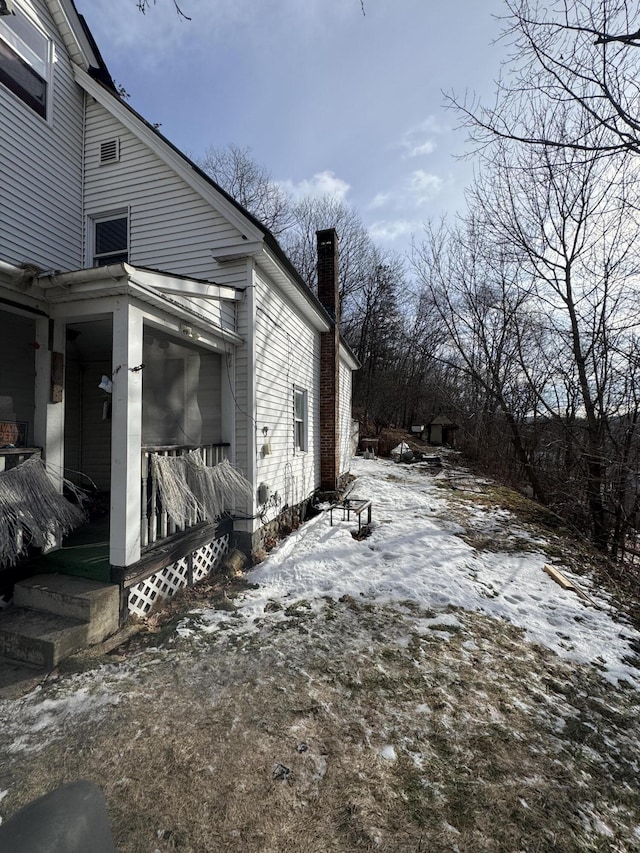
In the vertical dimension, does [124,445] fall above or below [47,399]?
below

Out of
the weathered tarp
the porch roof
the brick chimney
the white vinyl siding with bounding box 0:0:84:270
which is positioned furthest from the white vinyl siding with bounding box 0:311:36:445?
the brick chimney

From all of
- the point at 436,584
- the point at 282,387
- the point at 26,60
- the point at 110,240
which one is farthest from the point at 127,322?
the point at 26,60

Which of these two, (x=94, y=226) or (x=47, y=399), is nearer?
(x=47, y=399)

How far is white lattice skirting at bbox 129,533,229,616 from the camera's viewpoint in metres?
3.88

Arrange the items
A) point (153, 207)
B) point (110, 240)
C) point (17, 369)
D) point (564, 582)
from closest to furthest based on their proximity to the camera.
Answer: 1. point (17, 369)
2. point (564, 582)
3. point (153, 207)
4. point (110, 240)

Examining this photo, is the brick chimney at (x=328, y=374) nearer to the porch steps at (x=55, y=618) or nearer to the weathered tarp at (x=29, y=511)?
the weathered tarp at (x=29, y=511)

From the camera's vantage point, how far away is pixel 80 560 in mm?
3920

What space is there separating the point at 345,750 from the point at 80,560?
3184 mm

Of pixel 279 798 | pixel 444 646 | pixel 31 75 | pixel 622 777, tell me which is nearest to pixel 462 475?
pixel 444 646

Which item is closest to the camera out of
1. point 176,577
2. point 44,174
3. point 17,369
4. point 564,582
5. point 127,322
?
point 127,322

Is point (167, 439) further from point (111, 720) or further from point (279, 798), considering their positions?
point (279, 798)

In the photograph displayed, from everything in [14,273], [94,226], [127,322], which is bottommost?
[127,322]

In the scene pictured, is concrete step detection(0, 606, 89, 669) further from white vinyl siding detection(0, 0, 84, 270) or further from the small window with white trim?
the small window with white trim

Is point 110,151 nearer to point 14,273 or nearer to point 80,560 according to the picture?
point 14,273
